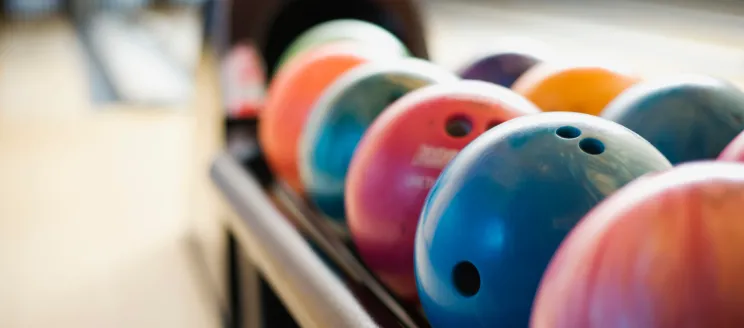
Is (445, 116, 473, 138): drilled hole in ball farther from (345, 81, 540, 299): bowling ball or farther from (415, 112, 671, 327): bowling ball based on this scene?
(415, 112, 671, 327): bowling ball

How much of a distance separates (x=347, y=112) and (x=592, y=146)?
0.47 meters

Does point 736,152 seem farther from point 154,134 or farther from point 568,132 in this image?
point 154,134

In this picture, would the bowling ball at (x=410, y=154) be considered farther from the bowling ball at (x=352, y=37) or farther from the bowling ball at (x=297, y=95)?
the bowling ball at (x=352, y=37)

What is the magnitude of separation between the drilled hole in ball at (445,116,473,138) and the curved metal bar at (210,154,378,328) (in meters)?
0.23

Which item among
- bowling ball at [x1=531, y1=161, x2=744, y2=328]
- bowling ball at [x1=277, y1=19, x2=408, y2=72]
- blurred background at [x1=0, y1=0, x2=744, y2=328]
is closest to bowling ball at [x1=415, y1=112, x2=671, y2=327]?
bowling ball at [x1=531, y1=161, x2=744, y2=328]

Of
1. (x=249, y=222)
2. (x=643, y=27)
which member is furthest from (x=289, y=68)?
(x=643, y=27)

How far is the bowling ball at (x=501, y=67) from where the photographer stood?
128 cm

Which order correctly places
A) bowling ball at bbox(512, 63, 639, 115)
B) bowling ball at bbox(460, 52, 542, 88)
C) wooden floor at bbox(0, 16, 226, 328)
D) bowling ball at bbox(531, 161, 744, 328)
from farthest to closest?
wooden floor at bbox(0, 16, 226, 328) → bowling ball at bbox(460, 52, 542, 88) → bowling ball at bbox(512, 63, 639, 115) → bowling ball at bbox(531, 161, 744, 328)

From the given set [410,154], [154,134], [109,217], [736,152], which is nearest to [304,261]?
[410,154]

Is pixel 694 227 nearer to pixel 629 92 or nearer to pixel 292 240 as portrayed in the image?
pixel 629 92

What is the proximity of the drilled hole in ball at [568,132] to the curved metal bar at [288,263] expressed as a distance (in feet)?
0.94

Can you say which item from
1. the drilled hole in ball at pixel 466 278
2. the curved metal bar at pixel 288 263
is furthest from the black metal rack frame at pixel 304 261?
the drilled hole in ball at pixel 466 278

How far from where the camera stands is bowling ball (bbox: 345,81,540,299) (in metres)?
0.89

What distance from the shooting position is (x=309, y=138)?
1168mm
